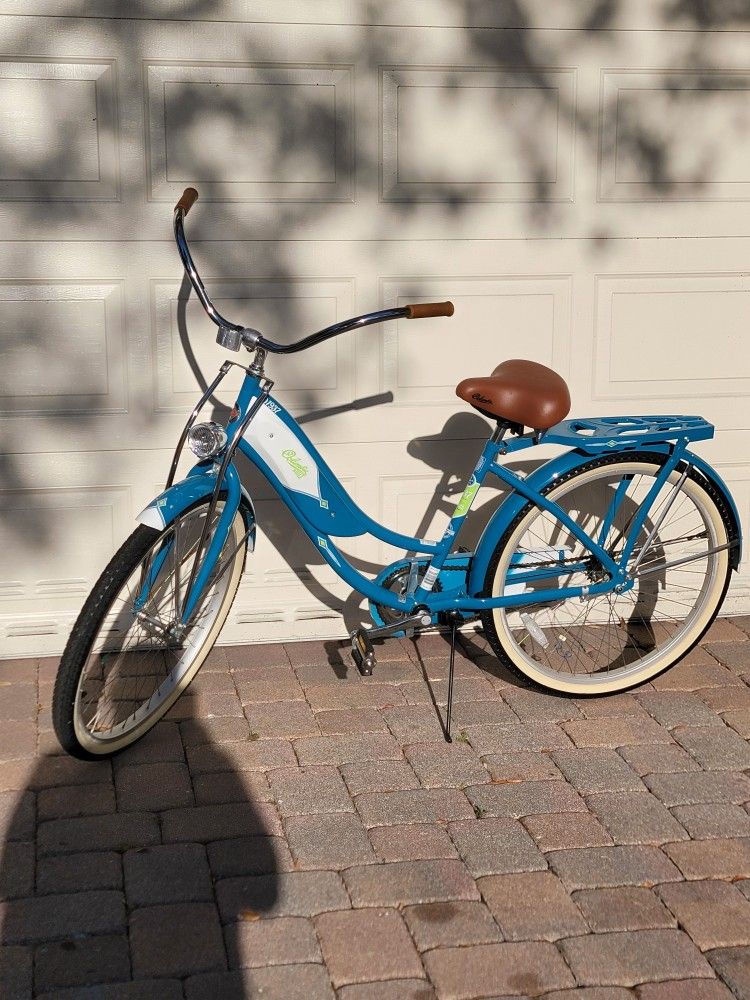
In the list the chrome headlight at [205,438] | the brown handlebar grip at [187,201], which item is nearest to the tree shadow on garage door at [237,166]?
the brown handlebar grip at [187,201]

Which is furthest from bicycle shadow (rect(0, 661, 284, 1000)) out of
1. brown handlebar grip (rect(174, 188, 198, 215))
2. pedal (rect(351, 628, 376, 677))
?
brown handlebar grip (rect(174, 188, 198, 215))

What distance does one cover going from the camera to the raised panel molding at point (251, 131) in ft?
13.1

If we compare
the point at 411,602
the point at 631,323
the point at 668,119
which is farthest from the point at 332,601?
the point at 668,119

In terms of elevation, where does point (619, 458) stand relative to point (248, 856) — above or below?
above

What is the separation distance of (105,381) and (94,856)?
170 cm

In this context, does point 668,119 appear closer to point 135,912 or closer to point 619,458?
point 619,458

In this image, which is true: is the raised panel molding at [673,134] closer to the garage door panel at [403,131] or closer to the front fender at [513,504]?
the garage door panel at [403,131]

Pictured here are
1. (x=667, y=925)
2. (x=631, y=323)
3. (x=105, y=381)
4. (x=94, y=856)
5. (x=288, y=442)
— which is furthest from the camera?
(x=631, y=323)

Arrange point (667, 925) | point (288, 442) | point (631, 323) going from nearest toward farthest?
point (667, 925) → point (288, 442) → point (631, 323)

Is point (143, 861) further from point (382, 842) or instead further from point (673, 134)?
point (673, 134)

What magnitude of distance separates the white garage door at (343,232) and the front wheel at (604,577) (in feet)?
1.33

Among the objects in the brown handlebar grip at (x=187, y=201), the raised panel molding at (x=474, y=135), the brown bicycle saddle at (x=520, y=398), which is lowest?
the brown bicycle saddle at (x=520, y=398)

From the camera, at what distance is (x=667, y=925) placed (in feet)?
9.35

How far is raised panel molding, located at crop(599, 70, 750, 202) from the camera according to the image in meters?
4.26
